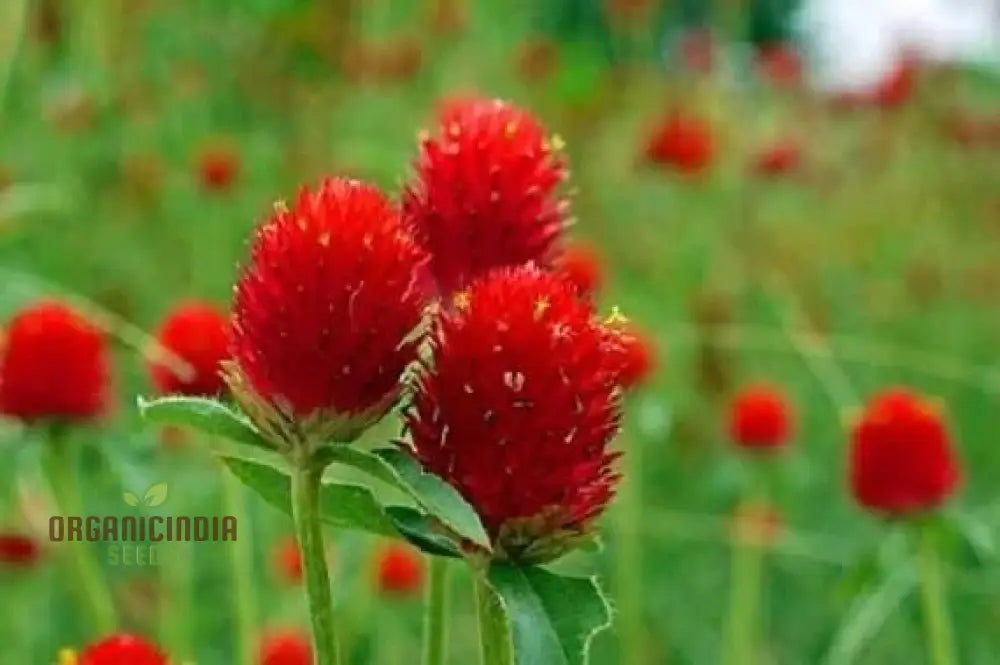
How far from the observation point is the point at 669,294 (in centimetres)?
332

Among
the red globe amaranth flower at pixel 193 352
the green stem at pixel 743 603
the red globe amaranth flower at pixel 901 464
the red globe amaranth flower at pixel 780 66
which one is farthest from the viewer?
the red globe amaranth flower at pixel 780 66

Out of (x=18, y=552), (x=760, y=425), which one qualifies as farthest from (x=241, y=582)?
(x=760, y=425)

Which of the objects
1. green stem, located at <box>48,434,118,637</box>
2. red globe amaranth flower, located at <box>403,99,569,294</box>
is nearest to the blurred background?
green stem, located at <box>48,434,118,637</box>

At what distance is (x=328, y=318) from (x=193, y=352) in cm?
53

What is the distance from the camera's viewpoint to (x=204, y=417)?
66 centimetres

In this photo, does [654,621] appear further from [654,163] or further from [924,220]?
[924,220]

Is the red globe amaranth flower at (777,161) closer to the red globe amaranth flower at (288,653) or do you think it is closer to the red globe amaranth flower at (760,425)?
the red globe amaranth flower at (760,425)

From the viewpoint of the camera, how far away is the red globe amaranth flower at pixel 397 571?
5.32ft


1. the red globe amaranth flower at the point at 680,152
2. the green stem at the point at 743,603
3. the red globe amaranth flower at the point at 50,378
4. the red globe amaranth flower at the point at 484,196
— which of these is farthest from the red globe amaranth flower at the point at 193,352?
the red globe amaranth flower at the point at 680,152

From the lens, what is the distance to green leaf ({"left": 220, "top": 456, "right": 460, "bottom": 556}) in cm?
67

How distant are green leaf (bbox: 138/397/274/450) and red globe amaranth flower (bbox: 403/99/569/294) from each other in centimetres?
Answer: 14

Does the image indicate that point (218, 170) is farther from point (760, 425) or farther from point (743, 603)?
point (743, 603)

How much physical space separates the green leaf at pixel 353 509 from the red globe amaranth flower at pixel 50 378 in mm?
566

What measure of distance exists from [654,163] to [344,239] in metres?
2.09
